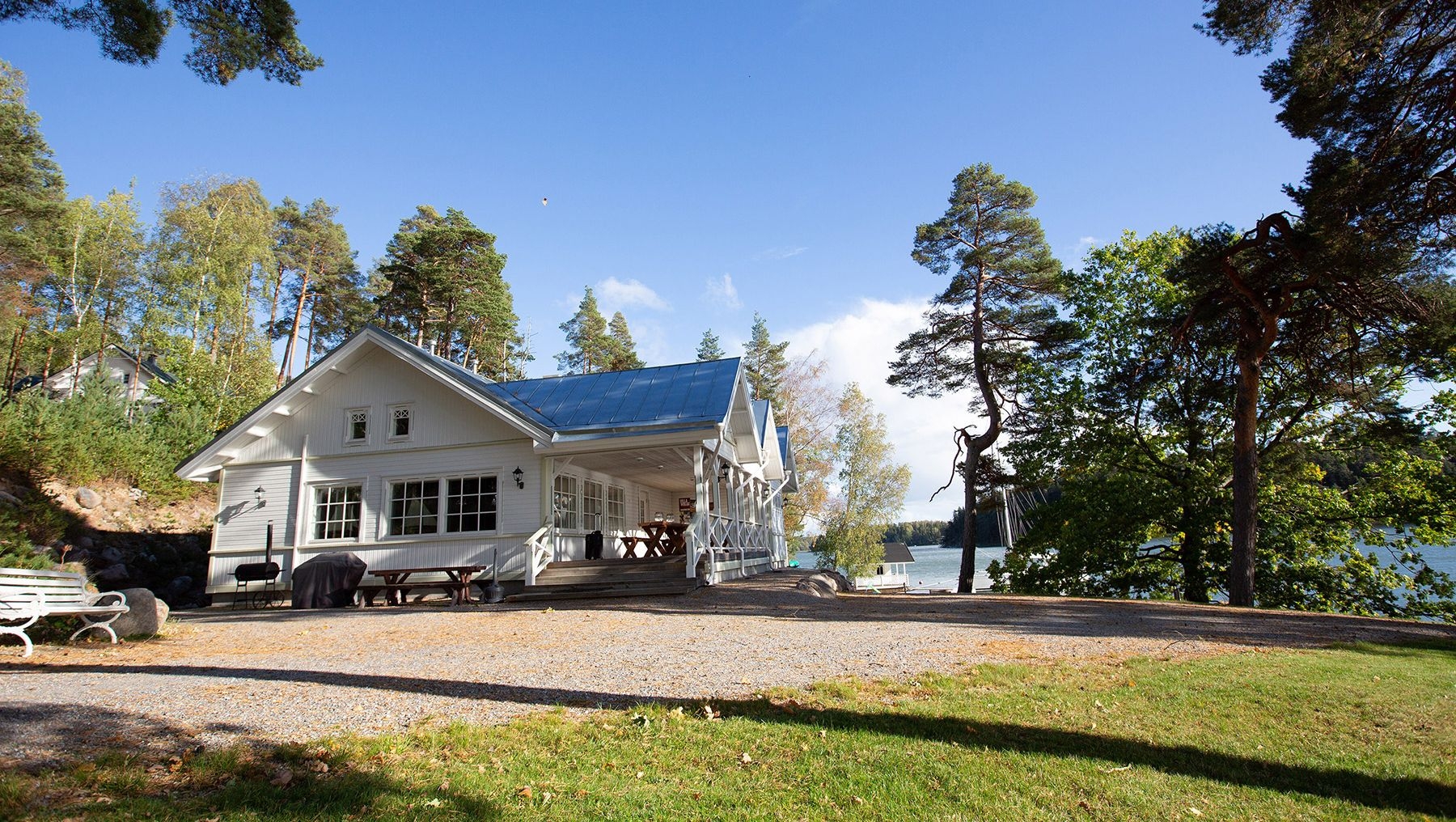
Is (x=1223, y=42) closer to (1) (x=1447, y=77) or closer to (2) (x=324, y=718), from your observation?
(1) (x=1447, y=77)

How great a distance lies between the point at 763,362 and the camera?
4378 cm

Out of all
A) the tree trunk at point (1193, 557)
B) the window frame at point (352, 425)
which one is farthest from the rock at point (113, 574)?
the tree trunk at point (1193, 557)

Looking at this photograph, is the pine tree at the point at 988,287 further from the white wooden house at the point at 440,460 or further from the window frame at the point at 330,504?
the window frame at the point at 330,504

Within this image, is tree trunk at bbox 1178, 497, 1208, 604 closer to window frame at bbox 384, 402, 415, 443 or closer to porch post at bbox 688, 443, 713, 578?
porch post at bbox 688, 443, 713, 578

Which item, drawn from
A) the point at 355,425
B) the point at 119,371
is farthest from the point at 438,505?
the point at 119,371

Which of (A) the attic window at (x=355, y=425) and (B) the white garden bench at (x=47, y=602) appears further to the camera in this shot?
(A) the attic window at (x=355, y=425)

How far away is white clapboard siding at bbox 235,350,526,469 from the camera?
1570 cm

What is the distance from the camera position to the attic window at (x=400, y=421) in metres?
16.1

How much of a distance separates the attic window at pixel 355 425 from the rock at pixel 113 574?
17.5ft

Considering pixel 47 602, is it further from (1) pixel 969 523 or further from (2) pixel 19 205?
(2) pixel 19 205

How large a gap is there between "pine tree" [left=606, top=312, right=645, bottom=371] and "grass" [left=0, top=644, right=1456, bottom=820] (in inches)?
1544

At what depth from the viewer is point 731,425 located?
19844mm

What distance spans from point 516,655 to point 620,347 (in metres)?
41.1

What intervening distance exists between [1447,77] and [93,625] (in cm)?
1704
